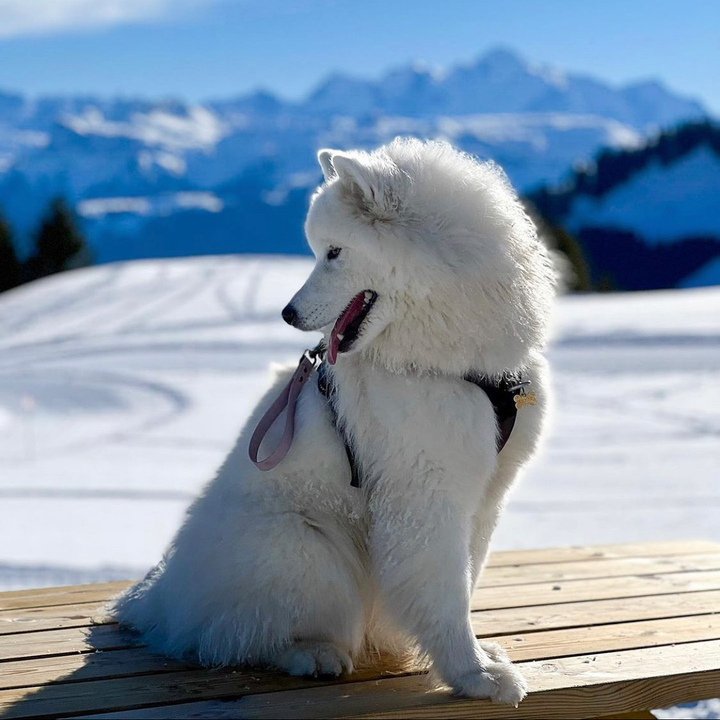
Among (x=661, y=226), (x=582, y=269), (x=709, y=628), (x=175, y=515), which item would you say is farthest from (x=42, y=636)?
(x=661, y=226)

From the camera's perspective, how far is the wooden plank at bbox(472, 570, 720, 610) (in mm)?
3213

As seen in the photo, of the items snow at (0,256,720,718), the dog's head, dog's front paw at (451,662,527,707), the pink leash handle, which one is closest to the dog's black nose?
the dog's head

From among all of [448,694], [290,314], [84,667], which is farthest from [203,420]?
[448,694]

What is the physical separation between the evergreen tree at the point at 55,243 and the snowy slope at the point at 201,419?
17817 millimetres

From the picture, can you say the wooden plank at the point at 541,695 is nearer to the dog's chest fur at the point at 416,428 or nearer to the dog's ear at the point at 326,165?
the dog's chest fur at the point at 416,428

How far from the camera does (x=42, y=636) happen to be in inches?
113

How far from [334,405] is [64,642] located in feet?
3.96

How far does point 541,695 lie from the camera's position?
2324mm

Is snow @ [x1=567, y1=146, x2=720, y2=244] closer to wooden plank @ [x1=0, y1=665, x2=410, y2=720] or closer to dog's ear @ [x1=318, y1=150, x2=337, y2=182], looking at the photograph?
dog's ear @ [x1=318, y1=150, x2=337, y2=182]

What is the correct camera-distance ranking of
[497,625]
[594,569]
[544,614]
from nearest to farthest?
[497,625]
[544,614]
[594,569]

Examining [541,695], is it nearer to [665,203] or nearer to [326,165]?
[326,165]

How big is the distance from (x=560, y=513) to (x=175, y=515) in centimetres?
246

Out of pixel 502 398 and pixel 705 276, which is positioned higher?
pixel 705 276

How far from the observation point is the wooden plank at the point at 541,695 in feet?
7.27
